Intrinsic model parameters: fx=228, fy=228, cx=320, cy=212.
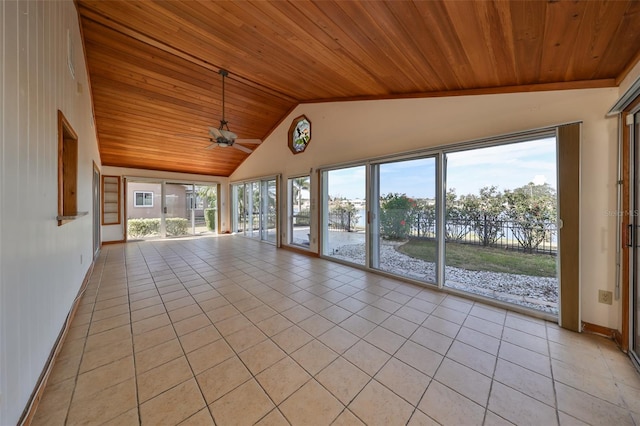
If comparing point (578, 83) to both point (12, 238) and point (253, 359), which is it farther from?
point (12, 238)

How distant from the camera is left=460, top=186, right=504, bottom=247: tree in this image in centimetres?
289

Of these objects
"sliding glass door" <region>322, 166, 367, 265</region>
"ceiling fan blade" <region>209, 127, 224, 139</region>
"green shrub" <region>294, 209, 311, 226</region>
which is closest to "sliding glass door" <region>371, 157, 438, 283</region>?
"sliding glass door" <region>322, 166, 367, 265</region>

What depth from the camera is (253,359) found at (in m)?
1.80

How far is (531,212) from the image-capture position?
266 cm

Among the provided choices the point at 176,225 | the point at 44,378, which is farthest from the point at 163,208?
A: the point at 44,378

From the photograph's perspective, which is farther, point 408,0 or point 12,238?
point 408,0

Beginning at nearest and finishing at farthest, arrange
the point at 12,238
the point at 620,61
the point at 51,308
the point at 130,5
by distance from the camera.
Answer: the point at 12,238 → the point at 51,308 → the point at 620,61 → the point at 130,5

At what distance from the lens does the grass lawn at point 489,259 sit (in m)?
2.63

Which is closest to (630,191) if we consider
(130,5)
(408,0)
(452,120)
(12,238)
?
(452,120)

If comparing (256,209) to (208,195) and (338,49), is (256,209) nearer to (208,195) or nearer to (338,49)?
(208,195)

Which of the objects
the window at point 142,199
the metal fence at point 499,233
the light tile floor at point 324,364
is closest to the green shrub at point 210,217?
the window at point 142,199

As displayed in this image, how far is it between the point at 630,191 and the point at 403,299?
227 cm

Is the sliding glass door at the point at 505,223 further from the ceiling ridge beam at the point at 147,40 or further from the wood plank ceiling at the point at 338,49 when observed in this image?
the ceiling ridge beam at the point at 147,40

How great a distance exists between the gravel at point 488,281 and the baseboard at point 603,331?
0.80ft
